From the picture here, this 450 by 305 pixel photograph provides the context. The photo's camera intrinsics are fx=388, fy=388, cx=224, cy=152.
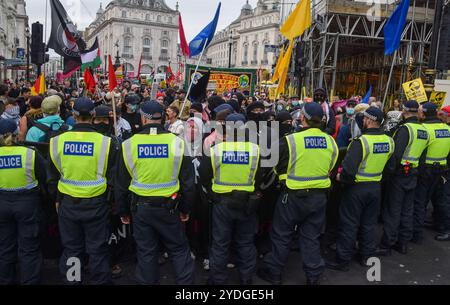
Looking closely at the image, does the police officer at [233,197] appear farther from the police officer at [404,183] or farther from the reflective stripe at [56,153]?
the police officer at [404,183]

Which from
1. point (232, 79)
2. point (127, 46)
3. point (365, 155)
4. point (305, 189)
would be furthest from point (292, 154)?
point (127, 46)

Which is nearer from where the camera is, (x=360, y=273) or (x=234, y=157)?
(x=234, y=157)

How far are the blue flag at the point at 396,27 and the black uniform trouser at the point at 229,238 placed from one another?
587 centimetres

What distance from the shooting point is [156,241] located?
13.3 feet

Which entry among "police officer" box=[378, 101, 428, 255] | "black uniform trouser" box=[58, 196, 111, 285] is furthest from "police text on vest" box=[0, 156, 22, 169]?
"police officer" box=[378, 101, 428, 255]

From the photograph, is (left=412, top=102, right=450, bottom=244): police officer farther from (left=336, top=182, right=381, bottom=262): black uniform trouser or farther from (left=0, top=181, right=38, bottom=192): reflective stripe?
(left=0, top=181, right=38, bottom=192): reflective stripe

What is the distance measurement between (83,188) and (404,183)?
4.18m

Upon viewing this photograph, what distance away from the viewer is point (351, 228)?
192 inches

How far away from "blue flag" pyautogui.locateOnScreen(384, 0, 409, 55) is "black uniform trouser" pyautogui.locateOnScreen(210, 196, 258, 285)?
19.3 feet

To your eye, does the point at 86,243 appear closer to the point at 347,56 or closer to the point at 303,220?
the point at 303,220

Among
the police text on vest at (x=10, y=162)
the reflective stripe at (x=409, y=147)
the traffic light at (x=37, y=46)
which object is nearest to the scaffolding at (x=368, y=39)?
the reflective stripe at (x=409, y=147)

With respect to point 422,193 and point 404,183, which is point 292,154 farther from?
point 422,193
